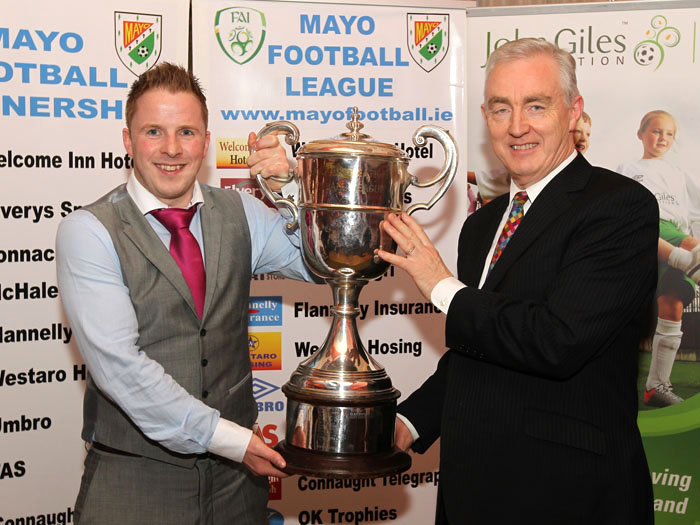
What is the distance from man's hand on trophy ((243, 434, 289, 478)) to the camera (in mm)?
2174

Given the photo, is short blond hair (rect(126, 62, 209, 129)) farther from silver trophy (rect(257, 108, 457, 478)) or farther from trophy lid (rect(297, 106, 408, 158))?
trophy lid (rect(297, 106, 408, 158))

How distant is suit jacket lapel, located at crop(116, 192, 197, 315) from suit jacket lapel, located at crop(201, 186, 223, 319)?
6cm

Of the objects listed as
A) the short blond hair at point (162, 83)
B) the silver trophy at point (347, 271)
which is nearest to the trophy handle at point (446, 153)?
the silver trophy at point (347, 271)

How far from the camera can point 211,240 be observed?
2.37 meters

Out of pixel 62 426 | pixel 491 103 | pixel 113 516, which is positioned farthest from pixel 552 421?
pixel 62 426

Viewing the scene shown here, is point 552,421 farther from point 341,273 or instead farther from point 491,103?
point 491,103

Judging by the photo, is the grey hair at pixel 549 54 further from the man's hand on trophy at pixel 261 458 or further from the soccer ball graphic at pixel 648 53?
the soccer ball graphic at pixel 648 53

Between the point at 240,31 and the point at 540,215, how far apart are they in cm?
184

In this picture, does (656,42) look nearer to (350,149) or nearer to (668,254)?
(668,254)

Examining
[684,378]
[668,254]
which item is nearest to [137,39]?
[668,254]

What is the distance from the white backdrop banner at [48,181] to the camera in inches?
128

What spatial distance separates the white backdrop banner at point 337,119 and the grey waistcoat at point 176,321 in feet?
3.84

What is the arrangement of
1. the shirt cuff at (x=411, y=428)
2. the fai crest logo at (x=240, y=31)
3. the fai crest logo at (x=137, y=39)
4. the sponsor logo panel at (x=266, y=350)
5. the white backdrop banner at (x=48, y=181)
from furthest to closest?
the sponsor logo panel at (x=266, y=350) → the fai crest logo at (x=240, y=31) → the fai crest logo at (x=137, y=39) → the white backdrop banner at (x=48, y=181) → the shirt cuff at (x=411, y=428)

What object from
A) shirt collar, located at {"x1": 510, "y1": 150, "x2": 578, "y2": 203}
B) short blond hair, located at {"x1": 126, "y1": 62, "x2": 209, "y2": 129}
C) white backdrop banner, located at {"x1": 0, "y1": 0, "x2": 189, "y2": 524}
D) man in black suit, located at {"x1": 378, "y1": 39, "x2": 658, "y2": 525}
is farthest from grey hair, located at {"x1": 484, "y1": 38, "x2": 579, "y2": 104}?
white backdrop banner, located at {"x1": 0, "y1": 0, "x2": 189, "y2": 524}
